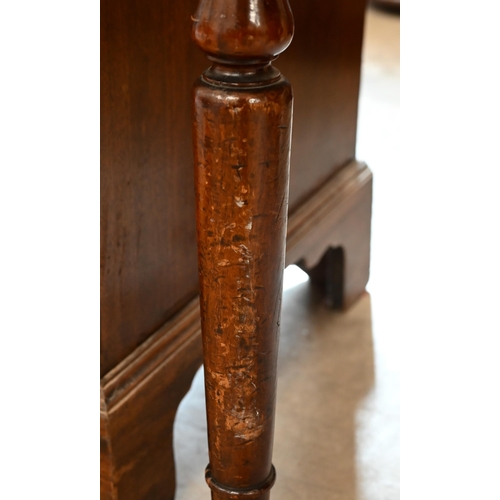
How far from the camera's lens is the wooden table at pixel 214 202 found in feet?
1.83

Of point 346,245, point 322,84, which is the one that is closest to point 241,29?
point 322,84

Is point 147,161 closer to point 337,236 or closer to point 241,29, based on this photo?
point 241,29

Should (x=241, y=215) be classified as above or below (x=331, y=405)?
above

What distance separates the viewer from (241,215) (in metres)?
0.58

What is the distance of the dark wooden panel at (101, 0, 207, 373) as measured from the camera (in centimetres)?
78

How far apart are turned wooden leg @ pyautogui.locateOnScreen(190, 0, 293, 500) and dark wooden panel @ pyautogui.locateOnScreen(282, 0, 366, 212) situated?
1.58 feet

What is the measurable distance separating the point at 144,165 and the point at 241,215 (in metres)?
0.30

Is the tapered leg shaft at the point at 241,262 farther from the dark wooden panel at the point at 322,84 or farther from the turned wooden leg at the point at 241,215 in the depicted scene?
the dark wooden panel at the point at 322,84

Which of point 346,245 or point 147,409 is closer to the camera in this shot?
point 147,409

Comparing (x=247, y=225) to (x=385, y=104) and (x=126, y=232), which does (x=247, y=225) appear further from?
(x=385, y=104)

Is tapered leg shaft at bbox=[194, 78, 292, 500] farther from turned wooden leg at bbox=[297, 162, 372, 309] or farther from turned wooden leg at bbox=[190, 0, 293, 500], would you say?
turned wooden leg at bbox=[297, 162, 372, 309]

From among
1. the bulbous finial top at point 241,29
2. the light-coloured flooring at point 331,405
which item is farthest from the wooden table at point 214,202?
the light-coloured flooring at point 331,405
